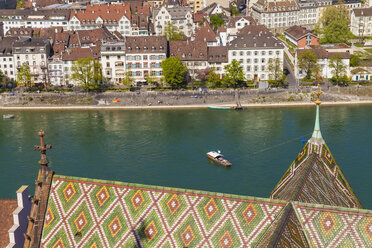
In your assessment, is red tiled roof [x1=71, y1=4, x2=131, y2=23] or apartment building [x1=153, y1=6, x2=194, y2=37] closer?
apartment building [x1=153, y1=6, x2=194, y2=37]

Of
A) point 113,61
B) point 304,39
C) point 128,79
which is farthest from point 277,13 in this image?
point 128,79


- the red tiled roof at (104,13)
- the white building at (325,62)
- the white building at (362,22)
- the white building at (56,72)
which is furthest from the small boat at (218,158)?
the white building at (362,22)

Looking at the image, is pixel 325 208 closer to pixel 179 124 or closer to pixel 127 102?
pixel 179 124

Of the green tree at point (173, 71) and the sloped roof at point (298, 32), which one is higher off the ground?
the sloped roof at point (298, 32)

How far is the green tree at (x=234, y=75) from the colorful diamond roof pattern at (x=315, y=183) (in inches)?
2785

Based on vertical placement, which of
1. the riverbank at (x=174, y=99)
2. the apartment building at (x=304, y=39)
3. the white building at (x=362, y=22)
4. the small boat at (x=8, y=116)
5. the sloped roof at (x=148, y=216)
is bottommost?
the small boat at (x=8, y=116)

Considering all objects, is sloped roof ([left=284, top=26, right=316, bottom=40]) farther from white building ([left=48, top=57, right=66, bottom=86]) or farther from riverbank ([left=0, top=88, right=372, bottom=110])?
white building ([left=48, top=57, right=66, bottom=86])

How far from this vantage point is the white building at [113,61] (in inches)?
4284

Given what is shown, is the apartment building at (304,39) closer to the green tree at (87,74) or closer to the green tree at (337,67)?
the green tree at (337,67)

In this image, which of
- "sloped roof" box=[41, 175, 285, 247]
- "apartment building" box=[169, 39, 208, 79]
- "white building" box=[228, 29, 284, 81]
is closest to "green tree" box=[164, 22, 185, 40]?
"apartment building" box=[169, 39, 208, 79]

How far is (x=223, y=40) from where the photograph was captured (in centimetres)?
13325

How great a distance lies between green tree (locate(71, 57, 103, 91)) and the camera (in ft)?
342

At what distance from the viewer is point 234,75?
103 m

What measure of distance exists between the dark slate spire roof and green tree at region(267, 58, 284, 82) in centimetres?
7329
